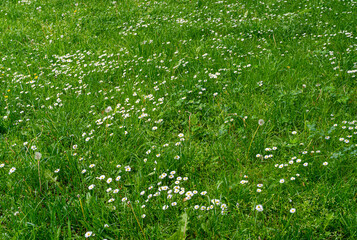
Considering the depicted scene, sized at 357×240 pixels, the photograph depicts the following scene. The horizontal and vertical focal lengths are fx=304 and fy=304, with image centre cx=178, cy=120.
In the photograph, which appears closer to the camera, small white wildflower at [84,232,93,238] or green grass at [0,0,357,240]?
small white wildflower at [84,232,93,238]

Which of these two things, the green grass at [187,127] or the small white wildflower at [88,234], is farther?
the green grass at [187,127]

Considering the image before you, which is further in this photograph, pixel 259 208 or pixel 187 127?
pixel 187 127

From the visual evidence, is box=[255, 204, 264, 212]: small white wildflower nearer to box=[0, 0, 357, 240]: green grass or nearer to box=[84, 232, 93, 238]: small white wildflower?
box=[0, 0, 357, 240]: green grass

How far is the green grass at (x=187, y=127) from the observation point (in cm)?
239

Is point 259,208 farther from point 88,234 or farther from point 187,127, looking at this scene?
point 187,127

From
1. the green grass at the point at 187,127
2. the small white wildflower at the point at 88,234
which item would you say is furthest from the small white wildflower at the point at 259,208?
the small white wildflower at the point at 88,234

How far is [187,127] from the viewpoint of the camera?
11.6 ft

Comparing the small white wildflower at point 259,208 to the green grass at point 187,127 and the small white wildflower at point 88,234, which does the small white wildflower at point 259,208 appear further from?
the small white wildflower at point 88,234

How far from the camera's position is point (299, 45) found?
4949 millimetres

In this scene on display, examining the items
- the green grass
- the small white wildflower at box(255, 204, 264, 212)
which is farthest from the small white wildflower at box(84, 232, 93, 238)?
the small white wildflower at box(255, 204, 264, 212)

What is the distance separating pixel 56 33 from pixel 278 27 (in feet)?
14.9

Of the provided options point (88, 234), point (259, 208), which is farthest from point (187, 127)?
point (88, 234)

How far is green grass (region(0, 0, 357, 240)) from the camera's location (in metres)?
2.39

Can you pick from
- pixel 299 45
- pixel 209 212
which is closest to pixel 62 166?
pixel 209 212
